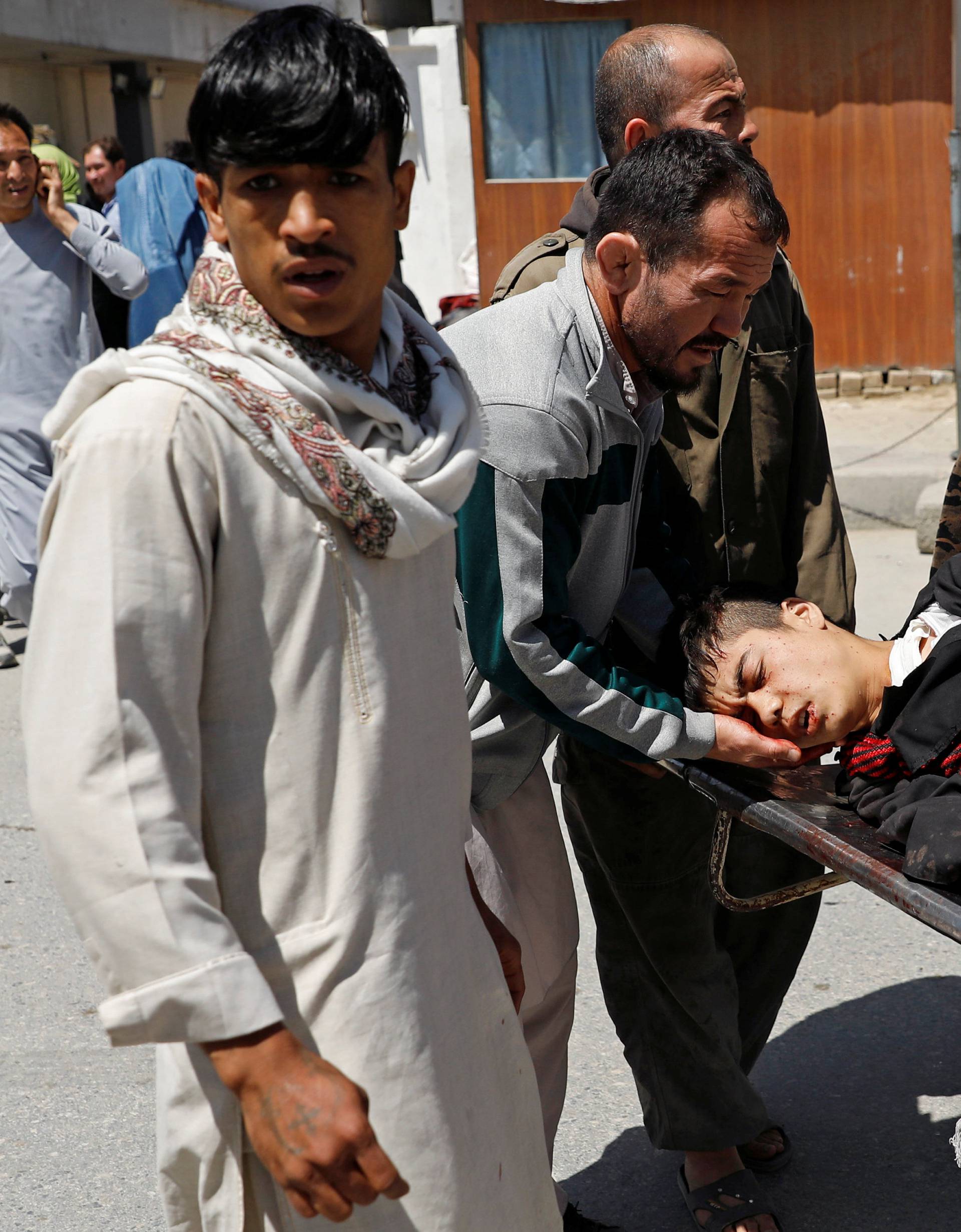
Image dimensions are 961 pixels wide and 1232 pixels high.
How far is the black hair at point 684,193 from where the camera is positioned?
2.01m

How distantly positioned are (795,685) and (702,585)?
30 cm

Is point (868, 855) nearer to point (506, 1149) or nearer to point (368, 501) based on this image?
point (506, 1149)

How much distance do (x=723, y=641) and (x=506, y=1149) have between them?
108 cm

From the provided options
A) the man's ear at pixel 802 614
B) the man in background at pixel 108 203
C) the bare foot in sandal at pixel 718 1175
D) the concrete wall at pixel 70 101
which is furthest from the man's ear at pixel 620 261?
the concrete wall at pixel 70 101

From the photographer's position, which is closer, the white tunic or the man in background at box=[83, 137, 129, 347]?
the white tunic

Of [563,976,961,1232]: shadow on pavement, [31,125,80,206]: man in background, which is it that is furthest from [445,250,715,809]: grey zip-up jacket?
[31,125,80,206]: man in background

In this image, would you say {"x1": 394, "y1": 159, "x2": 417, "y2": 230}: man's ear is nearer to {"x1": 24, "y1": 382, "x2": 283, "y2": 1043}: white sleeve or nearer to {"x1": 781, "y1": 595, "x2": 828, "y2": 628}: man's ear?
{"x1": 24, "y1": 382, "x2": 283, "y2": 1043}: white sleeve

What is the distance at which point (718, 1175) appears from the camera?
2.41m

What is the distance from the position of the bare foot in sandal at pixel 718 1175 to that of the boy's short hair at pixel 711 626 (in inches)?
30.4

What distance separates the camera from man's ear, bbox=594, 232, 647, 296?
204cm

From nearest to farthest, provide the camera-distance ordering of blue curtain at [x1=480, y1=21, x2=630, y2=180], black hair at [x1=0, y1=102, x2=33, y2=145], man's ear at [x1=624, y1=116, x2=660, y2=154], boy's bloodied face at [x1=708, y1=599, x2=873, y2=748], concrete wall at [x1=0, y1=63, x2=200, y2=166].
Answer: boy's bloodied face at [x1=708, y1=599, x2=873, y2=748]
man's ear at [x1=624, y1=116, x2=660, y2=154]
black hair at [x1=0, y1=102, x2=33, y2=145]
blue curtain at [x1=480, y1=21, x2=630, y2=180]
concrete wall at [x1=0, y1=63, x2=200, y2=166]

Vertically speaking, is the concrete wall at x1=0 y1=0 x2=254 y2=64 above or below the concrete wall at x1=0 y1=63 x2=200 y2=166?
above

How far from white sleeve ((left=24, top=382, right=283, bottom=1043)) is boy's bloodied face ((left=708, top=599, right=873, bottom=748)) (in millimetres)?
1324

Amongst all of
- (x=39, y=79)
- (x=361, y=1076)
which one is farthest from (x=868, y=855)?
(x=39, y=79)
